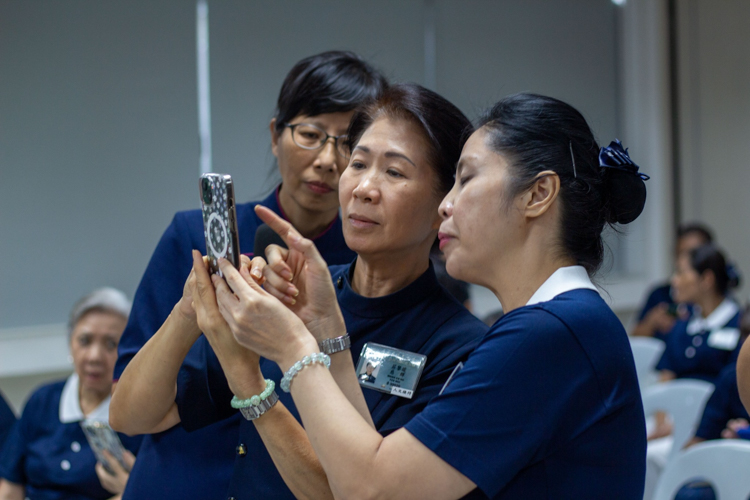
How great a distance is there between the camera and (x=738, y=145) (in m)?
6.14

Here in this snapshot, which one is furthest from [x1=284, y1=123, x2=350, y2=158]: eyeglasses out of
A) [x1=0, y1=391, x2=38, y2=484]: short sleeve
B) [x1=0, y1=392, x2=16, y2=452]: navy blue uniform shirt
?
[x1=0, y1=392, x2=16, y2=452]: navy blue uniform shirt

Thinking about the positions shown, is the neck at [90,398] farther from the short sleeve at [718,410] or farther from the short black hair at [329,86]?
the short sleeve at [718,410]

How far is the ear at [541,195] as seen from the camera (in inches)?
39.9

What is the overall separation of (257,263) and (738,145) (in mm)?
6070

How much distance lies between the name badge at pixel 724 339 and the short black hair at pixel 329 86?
319 centimetres

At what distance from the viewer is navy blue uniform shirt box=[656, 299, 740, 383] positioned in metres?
4.08

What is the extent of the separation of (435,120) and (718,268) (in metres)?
3.63

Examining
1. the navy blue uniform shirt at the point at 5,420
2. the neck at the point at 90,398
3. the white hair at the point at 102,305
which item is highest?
the white hair at the point at 102,305

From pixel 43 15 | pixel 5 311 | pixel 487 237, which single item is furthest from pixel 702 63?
pixel 487 237

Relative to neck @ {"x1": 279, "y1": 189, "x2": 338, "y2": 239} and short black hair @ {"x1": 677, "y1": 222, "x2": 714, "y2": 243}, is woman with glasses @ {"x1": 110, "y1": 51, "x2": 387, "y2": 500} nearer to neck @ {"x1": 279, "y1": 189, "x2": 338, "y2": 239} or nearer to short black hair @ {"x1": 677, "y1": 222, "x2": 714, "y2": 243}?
neck @ {"x1": 279, "y1": 189, "x2": 338, "y2": 239}

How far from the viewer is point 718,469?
6.40 ft

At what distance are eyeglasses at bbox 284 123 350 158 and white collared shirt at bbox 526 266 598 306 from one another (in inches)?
26.6

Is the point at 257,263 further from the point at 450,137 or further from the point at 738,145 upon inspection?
the point at 738,145

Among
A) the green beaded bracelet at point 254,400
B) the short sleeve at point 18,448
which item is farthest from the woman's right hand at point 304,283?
the short sleeve at point 18,448
